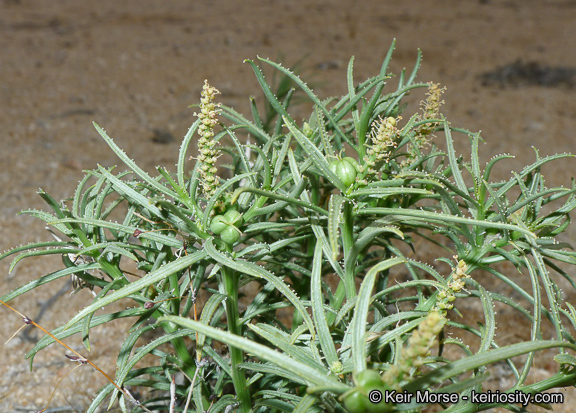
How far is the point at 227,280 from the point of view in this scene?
766mm

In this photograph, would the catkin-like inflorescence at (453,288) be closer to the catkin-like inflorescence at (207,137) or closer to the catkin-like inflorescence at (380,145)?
the catkin-like inflorescence at (380,145)

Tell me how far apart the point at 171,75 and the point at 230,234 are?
266cm

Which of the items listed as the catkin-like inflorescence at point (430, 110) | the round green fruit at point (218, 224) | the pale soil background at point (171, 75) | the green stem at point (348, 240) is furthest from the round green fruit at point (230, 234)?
the pale soil background at point (171, 75)

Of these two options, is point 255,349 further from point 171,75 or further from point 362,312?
point 171,75

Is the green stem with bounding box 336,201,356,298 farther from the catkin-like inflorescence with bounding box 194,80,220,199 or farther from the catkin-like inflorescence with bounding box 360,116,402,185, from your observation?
the catkin-like inflorescence with bounding box 194,80,220,199

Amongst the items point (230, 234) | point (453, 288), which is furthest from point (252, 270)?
point (453, 288)

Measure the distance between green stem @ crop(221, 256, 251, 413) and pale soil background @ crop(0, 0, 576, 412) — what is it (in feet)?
1.69

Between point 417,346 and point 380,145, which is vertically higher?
point 380,145

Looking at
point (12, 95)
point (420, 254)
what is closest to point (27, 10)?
point (12, 95)

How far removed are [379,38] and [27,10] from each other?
9.92ft

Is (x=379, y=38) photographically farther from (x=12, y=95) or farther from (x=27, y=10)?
(x=27, y=10)

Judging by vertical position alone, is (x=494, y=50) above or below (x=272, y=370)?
above

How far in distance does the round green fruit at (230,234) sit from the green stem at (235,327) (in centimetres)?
7

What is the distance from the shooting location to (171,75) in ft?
10.2
